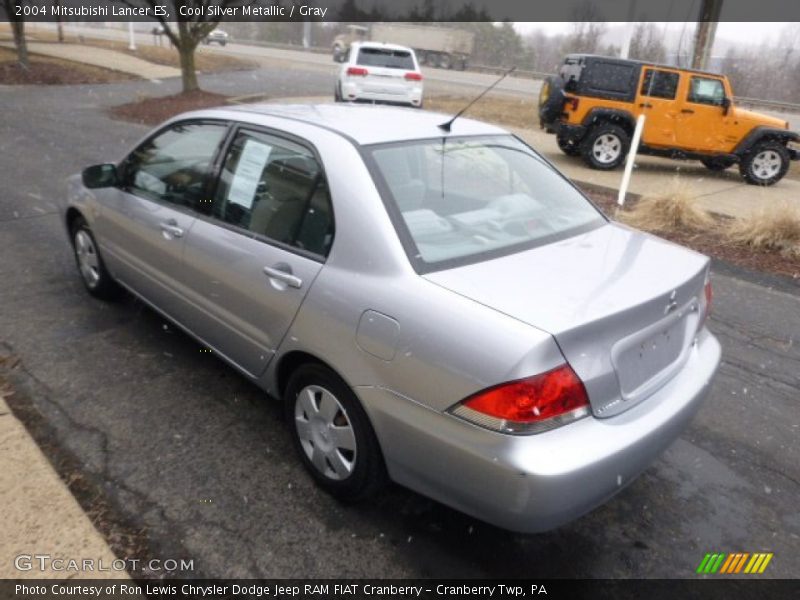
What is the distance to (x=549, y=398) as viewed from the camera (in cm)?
204

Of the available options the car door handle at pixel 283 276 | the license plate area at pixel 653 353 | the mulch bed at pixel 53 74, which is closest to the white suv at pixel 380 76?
the mulch bed at pixel 53 74

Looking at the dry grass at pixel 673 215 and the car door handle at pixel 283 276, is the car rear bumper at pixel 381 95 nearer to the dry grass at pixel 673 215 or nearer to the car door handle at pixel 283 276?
the dry grass at pixel 673 215

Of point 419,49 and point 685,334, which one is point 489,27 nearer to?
point 419,49

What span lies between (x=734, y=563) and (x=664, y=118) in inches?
402

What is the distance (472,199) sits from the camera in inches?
115

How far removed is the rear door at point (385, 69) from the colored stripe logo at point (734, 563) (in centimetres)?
1367

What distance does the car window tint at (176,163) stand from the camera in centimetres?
340

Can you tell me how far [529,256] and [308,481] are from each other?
56.8 inches

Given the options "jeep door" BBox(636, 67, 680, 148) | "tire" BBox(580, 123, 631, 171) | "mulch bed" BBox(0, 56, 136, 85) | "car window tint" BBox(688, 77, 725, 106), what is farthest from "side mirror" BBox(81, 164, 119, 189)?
"mulch bed" BBox(0, 56, 136, 85)

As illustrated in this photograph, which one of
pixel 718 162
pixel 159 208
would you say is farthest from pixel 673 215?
pixel 159 208

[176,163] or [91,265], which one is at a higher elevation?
[176,163]

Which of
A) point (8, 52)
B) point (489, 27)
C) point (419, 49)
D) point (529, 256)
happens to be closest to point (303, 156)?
point (529, 256)

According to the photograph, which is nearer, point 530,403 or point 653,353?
point 530,403

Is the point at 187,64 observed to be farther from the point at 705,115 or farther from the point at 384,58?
the point at 705,115
